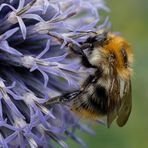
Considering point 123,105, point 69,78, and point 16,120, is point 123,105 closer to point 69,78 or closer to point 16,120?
point 69,78

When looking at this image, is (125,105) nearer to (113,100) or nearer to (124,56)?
(113,100)

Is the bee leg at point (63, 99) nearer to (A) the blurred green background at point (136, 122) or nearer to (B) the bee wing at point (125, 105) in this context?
(B) the bee wing at point (125, 105)

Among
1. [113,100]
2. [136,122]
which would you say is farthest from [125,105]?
[136,122]

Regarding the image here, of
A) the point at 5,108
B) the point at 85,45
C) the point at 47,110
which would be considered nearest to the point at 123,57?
the point at 85,45

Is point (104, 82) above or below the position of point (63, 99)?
above

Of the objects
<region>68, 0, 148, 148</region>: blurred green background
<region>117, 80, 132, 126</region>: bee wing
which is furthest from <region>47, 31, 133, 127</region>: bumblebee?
<region>68, 0, 148, 148</region>: blurred green background

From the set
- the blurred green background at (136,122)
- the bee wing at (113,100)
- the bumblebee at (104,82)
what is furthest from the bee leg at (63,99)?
the blurred green background at (136,122)

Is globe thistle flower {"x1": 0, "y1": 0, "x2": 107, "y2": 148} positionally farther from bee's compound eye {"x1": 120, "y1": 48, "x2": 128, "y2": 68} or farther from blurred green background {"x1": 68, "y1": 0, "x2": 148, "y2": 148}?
blurred green background {"x1": 68, "y1": 0, "x2": 148, "y2": 148}
